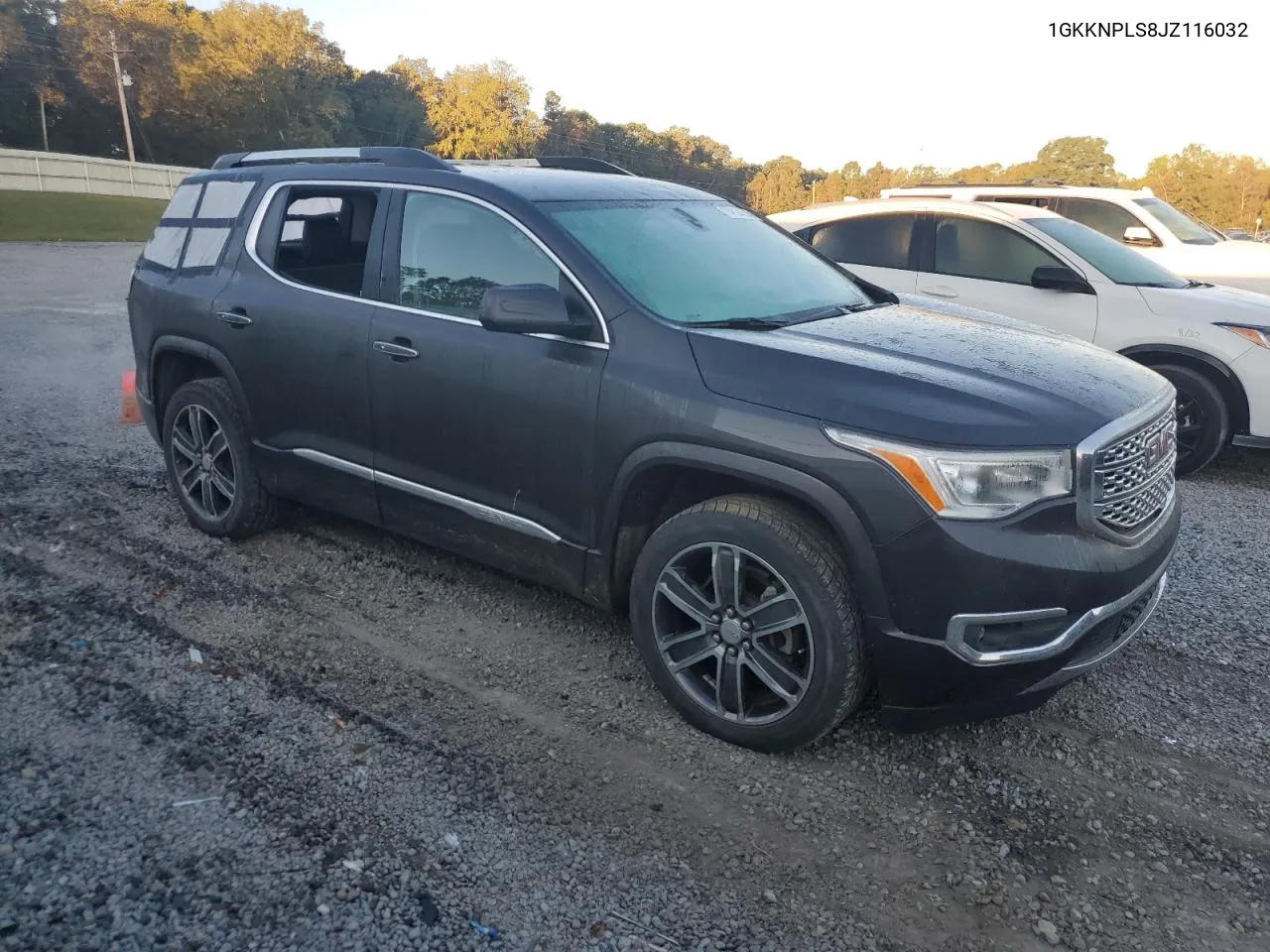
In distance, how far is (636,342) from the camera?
333cm

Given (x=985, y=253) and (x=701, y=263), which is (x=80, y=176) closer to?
(x=985, y=253)

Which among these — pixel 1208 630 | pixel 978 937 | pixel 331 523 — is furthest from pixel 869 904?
pixel 331 523

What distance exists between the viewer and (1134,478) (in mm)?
3078

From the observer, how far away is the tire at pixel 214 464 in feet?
15.5

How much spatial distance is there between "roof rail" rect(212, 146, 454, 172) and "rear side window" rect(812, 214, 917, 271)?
177 inches

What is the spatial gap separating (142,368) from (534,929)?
4.02m

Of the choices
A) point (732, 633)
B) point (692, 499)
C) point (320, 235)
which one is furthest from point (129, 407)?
point (732, 633)

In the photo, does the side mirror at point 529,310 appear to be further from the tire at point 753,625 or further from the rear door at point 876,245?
the rear door at point 876,245

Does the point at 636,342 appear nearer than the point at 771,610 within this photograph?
No

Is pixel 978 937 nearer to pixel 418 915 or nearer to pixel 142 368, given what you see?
pixel 418 915

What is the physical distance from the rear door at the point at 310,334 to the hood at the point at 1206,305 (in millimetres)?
5460

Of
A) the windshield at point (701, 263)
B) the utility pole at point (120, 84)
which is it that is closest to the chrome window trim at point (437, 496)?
the windshield at point (701, 263)

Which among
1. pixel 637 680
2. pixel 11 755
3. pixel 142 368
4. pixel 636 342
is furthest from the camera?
pixel 142 368

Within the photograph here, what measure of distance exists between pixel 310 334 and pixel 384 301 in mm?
433
